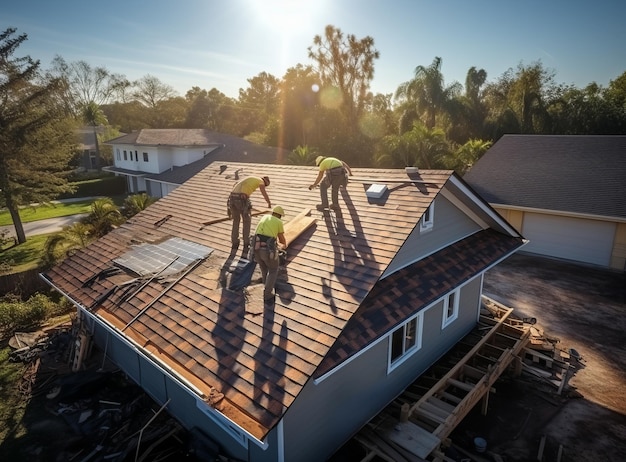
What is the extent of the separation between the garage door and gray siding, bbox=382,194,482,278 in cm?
1144

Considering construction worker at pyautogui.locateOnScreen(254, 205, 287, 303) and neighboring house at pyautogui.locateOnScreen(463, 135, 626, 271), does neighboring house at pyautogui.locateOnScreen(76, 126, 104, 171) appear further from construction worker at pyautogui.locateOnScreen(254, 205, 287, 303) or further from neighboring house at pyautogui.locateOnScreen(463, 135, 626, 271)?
construction worker at pyautogui.locateOnScreen(254, 205, 287, 303)

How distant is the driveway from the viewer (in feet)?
90.6

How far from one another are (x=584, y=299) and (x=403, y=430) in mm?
12555

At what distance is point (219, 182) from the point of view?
14922mm

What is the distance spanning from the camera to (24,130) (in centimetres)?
2341

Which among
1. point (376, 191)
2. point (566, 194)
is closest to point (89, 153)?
point (376, 191)

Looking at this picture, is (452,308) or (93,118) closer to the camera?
(452,308)

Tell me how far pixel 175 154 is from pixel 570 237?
109 feet

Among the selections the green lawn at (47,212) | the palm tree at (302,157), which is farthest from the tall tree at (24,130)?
the palm tree at (302,157)

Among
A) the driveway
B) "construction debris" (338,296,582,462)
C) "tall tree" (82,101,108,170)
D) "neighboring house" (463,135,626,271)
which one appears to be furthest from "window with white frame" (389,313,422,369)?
"tall tree" (82,101,108,170)

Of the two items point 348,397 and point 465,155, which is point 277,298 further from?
point 465,155

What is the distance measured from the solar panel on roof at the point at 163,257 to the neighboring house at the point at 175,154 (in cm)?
2326

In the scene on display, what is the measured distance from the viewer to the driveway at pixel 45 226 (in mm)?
27619

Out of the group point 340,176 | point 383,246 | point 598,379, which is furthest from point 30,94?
point 598,379
